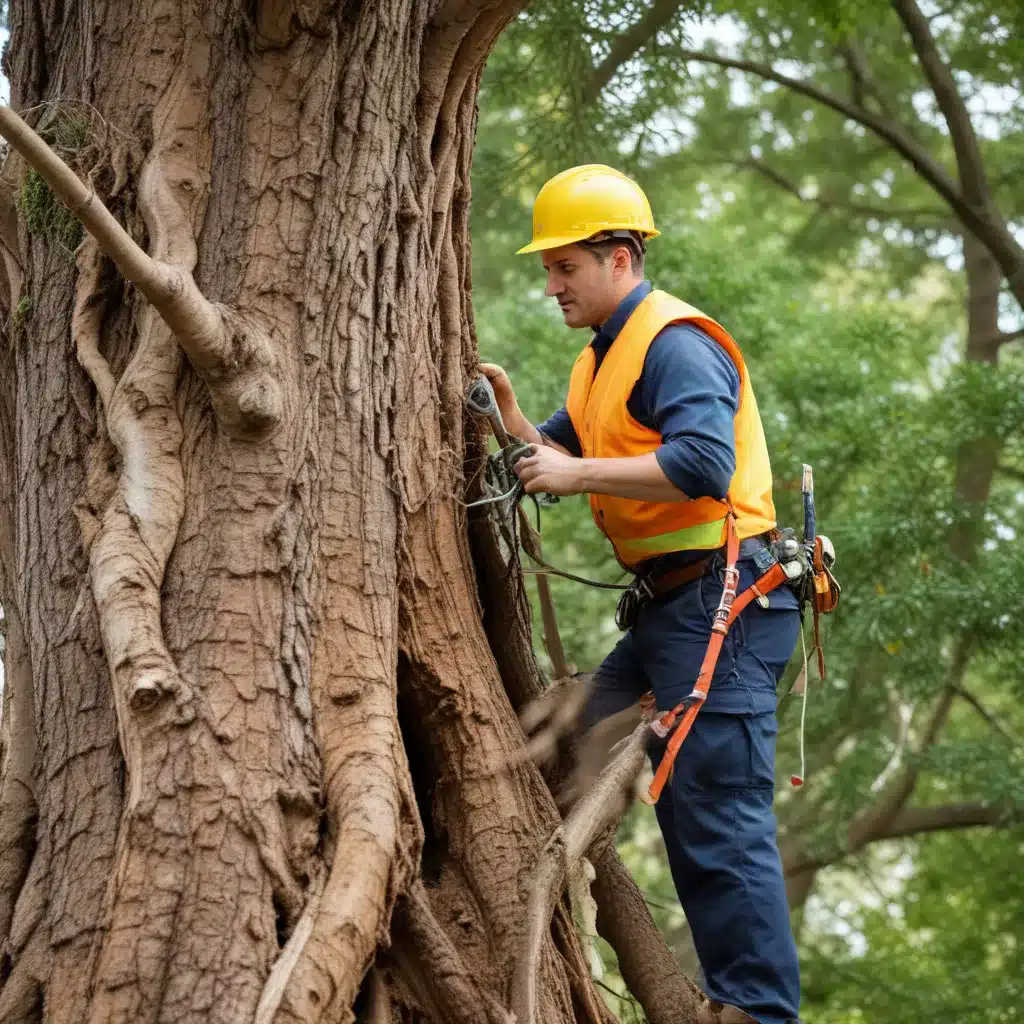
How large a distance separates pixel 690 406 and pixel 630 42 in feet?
21.3

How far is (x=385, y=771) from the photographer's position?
2938mm

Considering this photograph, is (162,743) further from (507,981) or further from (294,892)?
(507,981)

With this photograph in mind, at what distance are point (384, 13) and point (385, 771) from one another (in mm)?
1927

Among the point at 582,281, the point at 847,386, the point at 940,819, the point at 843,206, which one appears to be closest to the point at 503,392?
the point at 582,281

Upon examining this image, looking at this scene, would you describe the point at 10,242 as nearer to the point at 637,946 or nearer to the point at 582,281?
the point at 582,281

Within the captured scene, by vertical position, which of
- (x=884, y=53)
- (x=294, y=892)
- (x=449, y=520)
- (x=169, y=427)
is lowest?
(x=294, y=892)

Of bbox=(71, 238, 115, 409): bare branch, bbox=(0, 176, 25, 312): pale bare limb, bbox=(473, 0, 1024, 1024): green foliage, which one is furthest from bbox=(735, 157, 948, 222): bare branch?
bbox=(71, 238, 115, 409): bare branch

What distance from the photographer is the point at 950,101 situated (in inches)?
403

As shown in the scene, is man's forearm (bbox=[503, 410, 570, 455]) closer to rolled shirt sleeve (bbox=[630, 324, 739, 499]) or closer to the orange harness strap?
rolled shirt sleeve (bbox=[630, 324, 739, 499])

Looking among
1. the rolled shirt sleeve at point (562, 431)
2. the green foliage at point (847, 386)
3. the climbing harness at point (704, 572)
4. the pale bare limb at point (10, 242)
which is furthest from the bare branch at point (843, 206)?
the pale bare limb at point (10, 242)

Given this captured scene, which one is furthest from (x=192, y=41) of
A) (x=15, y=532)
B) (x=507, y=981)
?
(x=507, y=981)

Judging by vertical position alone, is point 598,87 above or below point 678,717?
above

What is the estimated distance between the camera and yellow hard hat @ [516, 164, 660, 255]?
3.79 metres

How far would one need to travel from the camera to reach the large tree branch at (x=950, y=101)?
1020cm
